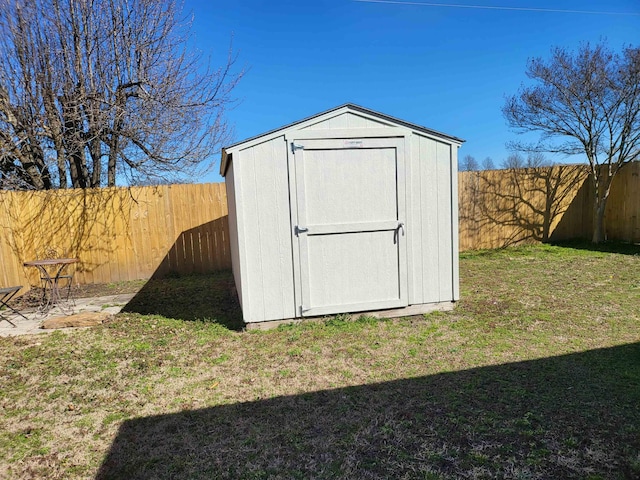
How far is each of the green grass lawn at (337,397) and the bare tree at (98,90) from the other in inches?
181

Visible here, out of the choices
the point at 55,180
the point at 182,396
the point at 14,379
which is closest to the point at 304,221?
the point at 182,396

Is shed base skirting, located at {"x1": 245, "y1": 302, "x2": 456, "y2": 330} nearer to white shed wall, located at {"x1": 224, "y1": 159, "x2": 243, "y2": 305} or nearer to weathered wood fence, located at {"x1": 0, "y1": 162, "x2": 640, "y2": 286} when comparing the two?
white shed wall, located at {"x1": 224, "y1": 159, "x2": 243, "y2": 305}

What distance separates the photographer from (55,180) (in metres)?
8.23

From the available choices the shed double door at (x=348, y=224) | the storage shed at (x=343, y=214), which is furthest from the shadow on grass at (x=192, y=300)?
the shed double door at (x=348, y=224)

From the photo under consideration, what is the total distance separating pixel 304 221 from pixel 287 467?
8.53 ft

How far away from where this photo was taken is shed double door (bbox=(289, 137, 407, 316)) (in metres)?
4.21

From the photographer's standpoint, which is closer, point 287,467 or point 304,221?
point 287,467

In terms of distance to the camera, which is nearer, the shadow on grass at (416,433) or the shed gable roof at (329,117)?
the shadow on grass at (416,433)

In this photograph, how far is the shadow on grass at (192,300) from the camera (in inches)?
197

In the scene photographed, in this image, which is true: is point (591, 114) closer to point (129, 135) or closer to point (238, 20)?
point (238, 20)

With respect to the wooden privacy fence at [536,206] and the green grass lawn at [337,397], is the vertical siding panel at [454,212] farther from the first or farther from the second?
the wooden privacy fence at [536,206]

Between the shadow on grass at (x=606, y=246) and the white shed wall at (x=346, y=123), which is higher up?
the white shed wall at (x=346, y=123)

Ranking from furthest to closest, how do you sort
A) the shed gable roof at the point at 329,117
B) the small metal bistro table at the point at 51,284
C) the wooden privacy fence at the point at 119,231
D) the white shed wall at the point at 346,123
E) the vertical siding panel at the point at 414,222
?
the wooden privacy fence at the point at 119,231, the small metal bistro table at the point at 51,284, the vertical siding panel at the point at 414,222, the white shed wall at the point at 346,123, the shed gable roof at the point at 329,117

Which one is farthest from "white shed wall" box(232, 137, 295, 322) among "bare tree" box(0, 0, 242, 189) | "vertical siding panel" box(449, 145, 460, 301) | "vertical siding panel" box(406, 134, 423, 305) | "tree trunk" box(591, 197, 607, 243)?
"tree trunk" box(591, 197, 607, 243)
